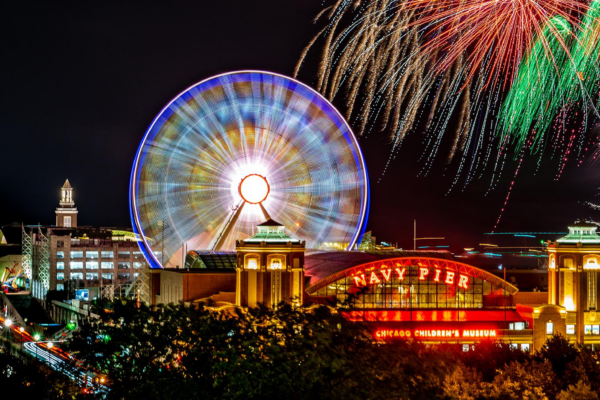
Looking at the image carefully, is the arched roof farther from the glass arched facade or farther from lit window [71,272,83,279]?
lit window [71,272,83,279]

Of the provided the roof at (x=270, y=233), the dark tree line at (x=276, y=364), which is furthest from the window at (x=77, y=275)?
the dark tree line at (x=276, y=364)

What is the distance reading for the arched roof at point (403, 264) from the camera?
64.2m

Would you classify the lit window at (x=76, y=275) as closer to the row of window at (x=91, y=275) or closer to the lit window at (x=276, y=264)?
the row of window at (x=91, y=275)

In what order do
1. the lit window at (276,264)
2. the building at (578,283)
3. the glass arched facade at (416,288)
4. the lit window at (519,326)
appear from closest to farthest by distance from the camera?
the lit window at (276,264), the lit window at (519,326), the glass arched facade at (416,288), the building at (578,283)

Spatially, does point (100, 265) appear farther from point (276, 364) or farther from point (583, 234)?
point (276, 364)

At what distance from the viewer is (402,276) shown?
216 feet

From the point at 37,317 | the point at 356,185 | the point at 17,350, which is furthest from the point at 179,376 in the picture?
the point at 37,317

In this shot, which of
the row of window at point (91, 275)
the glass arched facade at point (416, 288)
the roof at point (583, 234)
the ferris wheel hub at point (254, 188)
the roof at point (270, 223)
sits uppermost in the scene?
the ferris wheel hub at point (254, 188)

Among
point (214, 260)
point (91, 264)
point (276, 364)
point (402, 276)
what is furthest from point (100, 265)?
point (276, 364)

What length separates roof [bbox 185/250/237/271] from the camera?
239 feet

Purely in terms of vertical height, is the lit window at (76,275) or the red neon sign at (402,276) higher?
the red neon sign at (402,276)

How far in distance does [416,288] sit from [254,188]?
14.1 meters

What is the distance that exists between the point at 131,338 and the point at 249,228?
3041 centimetres

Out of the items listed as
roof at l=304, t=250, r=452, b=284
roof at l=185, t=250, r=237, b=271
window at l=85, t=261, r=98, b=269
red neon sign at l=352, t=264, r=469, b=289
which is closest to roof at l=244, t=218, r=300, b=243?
roof at l=304, t=250, r=452, b=284
